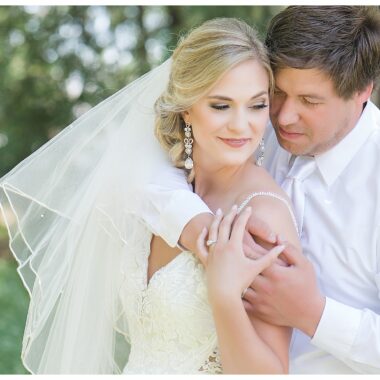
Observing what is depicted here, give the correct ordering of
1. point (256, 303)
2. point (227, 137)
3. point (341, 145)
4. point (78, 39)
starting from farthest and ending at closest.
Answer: point (78, 39) → point (341, 145) → point (227, 137) → point (256, 303)

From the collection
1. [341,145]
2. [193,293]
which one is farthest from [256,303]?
[341,145]

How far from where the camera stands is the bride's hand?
254 centimetres

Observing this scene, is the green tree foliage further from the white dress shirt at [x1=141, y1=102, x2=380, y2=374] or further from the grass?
the white dress shirt at [x1=141, y1=102, x2=380, y2=374]

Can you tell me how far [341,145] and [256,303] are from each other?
2.43ft

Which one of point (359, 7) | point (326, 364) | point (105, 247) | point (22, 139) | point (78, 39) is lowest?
point (22, 139)

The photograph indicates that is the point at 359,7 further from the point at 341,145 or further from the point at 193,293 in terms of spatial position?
the point at 193,293

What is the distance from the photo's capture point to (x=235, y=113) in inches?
109

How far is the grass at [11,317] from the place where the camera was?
6296mm

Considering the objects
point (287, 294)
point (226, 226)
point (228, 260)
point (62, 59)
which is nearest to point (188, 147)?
point (226, 226)

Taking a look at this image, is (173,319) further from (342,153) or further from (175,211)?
(342,153)

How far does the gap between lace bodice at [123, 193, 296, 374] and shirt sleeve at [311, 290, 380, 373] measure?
376 millimetres

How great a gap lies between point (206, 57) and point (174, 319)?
90cm

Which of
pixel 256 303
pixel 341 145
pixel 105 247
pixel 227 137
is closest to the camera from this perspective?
pixel 256 303

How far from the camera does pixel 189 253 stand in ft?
9.25
